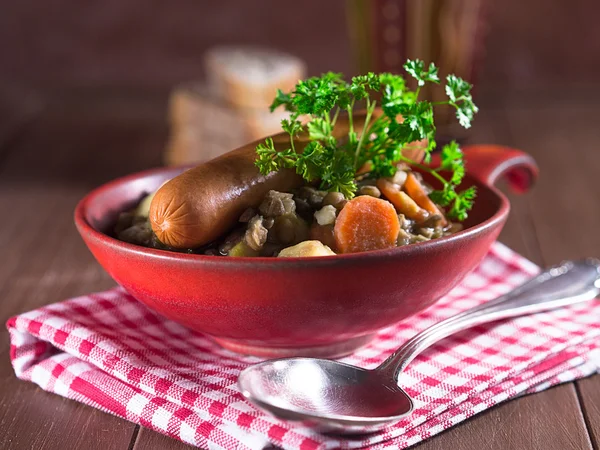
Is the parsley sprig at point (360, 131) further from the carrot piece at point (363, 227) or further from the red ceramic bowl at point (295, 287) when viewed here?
the red ceramic bowl at point (295, 287)

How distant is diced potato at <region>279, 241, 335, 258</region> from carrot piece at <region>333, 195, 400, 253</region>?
0.04 metres

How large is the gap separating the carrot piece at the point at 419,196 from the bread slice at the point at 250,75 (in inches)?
67.5

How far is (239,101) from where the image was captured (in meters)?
3.19

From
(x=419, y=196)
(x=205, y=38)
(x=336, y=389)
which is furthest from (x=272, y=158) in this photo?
(x=205, y=38)

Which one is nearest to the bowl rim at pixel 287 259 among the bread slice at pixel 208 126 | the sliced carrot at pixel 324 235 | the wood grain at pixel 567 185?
the sliced carrot at pixel 324 235

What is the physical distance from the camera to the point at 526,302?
164 cm

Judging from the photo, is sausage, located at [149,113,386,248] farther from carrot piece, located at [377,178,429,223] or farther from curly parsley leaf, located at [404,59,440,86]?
curly parsley leaf, located at [404,59,440,86]

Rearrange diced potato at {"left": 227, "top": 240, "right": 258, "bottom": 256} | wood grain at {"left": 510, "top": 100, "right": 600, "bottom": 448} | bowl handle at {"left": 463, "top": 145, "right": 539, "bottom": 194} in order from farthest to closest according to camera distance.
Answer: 1. wood grain at {"left": 510, "top": 100, "right": 600, "bottom": 448}
2. bowl handle at {"left": 463, "top": 145, "right": 539, "bottom": 194}
3. diced potato at {"left": 227, "top": 240, "right": 258, "bottom": 256}

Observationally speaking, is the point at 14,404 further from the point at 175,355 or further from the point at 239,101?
the point at 239,101

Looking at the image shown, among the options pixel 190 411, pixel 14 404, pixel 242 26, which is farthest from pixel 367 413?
pixel 242 26

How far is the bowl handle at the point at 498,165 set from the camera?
175 centimetres

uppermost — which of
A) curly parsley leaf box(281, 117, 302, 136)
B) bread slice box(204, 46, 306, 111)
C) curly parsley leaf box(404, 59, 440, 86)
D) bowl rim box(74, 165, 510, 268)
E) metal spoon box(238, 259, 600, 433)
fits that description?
curly parsley leaf box(404, 59, 440, 86)

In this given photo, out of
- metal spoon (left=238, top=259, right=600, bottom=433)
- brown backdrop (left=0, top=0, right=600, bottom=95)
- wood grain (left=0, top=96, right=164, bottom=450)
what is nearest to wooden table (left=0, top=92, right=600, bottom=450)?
wood grain (left=0, top=96, right=164, bottom=450)

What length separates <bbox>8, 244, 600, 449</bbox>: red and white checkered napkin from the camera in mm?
1218
